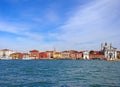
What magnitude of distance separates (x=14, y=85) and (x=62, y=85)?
4.63m

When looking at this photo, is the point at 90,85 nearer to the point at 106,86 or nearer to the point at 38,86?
the point at 106,86

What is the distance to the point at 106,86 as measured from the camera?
24.9 metres

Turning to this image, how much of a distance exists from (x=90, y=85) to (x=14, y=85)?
7.40 meters

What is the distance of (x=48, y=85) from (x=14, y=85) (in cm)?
328

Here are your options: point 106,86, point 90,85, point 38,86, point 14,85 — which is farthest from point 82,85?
point 14,85

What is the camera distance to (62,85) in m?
25.4

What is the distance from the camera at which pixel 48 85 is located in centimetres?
2569

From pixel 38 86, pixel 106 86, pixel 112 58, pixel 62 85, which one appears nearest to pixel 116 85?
pixel 106 86

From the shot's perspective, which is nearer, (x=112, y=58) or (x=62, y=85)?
(x=62, y=85)

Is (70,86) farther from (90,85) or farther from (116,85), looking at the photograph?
(116,85)

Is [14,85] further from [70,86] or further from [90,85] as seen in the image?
[90,85]

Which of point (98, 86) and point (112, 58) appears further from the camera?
point (112, 58)

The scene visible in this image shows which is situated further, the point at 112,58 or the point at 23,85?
the point at 112,58

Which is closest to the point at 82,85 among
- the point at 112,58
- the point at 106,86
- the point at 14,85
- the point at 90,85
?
the point at 90,85
